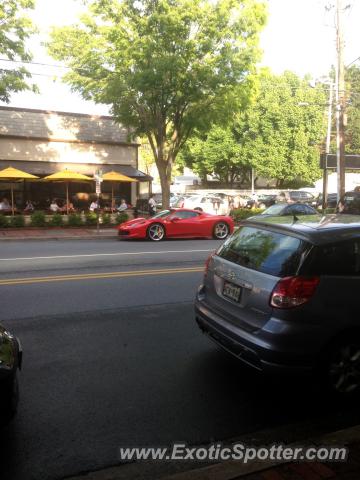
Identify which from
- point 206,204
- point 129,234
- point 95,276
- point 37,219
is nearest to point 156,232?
point 129,234

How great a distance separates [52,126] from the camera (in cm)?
2764

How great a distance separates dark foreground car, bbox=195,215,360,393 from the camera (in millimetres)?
3848

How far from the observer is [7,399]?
3074 millimetres

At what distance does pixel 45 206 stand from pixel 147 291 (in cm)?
2063

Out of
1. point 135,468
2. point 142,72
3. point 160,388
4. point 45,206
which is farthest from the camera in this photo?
point 45,206

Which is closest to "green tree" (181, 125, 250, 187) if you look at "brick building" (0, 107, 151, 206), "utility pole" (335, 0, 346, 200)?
"brick building" (0, 107, 151, 206)

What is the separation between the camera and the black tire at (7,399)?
9.90ft

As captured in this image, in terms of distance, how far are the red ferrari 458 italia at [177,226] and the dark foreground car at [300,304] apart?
492 inches

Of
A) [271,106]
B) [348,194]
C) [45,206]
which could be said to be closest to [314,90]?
[271,106]

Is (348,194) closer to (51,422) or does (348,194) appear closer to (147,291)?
(147,291)

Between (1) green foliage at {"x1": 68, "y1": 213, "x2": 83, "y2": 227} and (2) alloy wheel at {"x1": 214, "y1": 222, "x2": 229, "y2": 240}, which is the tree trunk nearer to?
(1) green foliage at {"x1": 68, "y1": 213, "x2": 83, "y2": 227}

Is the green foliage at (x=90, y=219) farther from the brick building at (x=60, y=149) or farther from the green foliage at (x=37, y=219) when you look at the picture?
the brick building at (x=60, y=149)

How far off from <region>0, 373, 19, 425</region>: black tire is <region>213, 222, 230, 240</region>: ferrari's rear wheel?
48.9 ft

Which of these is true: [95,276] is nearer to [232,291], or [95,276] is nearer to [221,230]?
[232,291]
